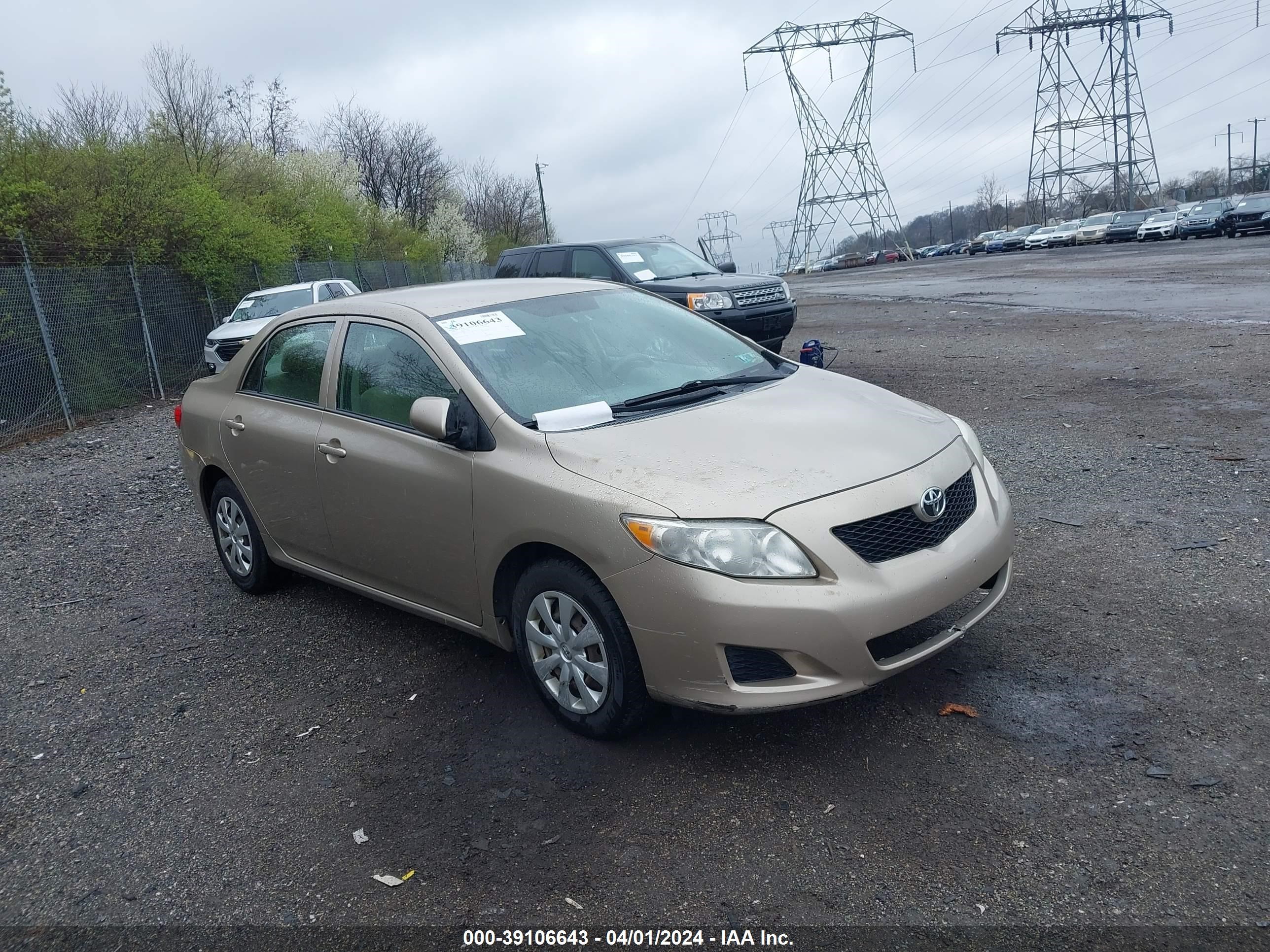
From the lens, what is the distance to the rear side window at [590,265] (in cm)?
1313

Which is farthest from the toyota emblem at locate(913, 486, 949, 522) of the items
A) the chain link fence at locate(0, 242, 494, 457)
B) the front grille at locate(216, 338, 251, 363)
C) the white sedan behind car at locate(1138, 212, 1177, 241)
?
the white sedan behind car at locate(1138, 212, 1177, 241)

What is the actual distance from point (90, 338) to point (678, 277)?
9393mm

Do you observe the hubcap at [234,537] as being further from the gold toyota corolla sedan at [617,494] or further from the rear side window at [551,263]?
the rear side window at [551,263]

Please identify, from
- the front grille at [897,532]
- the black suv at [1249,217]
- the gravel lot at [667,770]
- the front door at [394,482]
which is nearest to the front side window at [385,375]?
the front door at [394,482]

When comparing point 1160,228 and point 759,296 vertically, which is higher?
point 759,296

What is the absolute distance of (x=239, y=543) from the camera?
589cm

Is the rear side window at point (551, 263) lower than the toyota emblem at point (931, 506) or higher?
higher

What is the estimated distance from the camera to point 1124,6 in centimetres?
6209

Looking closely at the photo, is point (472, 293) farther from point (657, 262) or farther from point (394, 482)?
point (657, 262)

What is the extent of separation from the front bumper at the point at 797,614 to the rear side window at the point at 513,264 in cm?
1125

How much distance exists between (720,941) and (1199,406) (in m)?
7.37

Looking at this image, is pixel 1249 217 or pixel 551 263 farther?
pixel 1249 217

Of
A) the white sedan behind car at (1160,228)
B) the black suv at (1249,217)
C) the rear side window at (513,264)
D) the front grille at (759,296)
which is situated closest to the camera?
the front grille at (759,296)

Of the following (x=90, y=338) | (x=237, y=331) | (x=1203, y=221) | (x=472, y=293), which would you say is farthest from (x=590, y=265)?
(x=1203, y=221)
